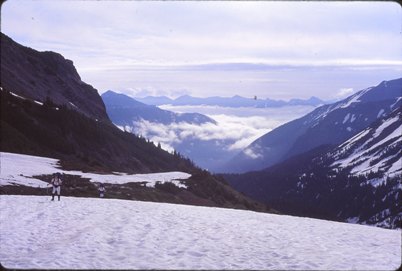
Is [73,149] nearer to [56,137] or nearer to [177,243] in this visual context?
[56,137]

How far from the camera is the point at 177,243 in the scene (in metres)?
20.0

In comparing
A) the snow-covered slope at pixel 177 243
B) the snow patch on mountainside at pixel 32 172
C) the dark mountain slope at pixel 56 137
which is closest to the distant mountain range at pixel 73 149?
the dark mountain slope at pixel 56 137

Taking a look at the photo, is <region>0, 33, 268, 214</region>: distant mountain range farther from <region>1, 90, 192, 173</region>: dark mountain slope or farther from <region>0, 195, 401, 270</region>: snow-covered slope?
<region>0, 195, 401, 270</region>: snow-covered slope

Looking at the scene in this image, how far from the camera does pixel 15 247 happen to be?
18109mm

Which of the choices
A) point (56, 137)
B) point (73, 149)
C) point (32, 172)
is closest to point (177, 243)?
point (32, 172)

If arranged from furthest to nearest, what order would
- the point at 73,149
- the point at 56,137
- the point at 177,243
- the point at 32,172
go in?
the point at 73,149, the point at 56,137, the point at 32,172, the point at 177,243

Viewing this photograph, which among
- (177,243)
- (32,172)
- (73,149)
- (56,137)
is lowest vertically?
(177,243)

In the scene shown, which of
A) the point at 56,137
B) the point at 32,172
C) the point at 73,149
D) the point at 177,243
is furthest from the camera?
the point at 73,149

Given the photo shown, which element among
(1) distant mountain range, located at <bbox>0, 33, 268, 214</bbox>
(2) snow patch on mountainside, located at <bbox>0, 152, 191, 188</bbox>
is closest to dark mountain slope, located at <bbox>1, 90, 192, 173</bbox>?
(1) distant mountain range, located at <bbox>0, 33, 268, 214</bbox>

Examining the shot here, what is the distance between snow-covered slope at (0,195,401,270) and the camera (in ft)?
54.1

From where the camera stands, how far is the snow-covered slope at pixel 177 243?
16484mm

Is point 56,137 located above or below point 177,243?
above

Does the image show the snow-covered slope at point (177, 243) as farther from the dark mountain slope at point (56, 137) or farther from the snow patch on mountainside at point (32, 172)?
the dark mountain slope at point (56, 137)

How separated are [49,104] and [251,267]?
441 ft
